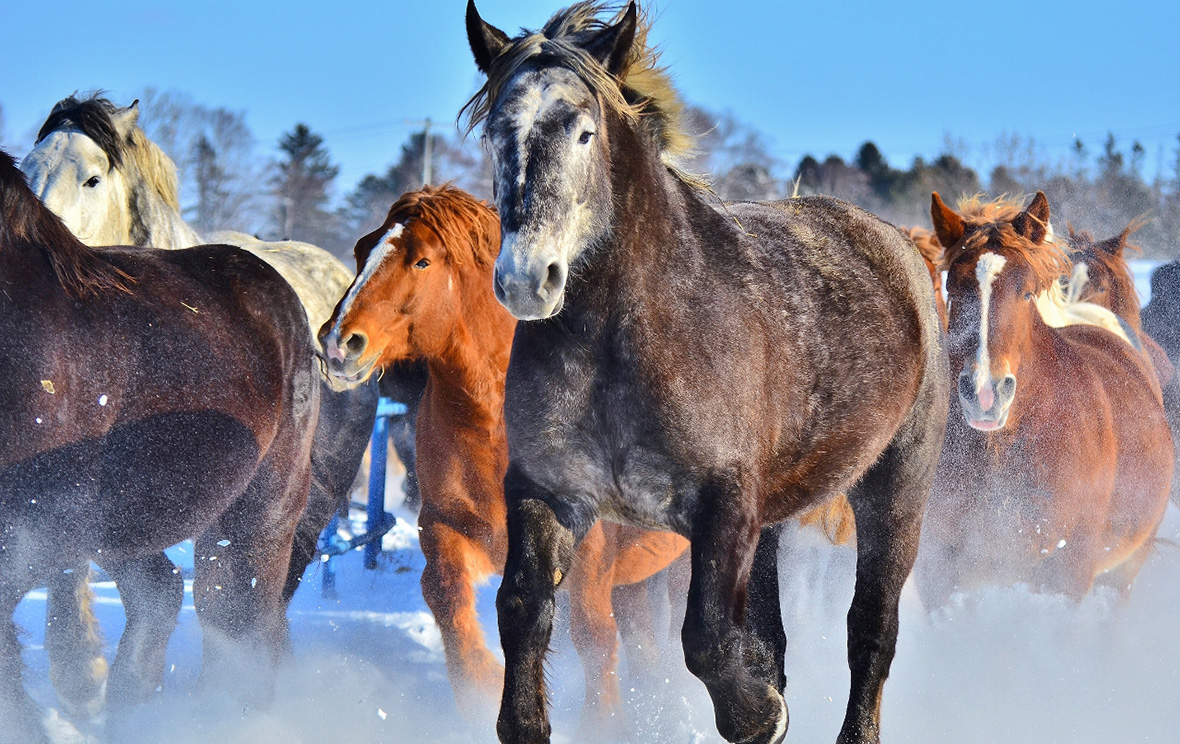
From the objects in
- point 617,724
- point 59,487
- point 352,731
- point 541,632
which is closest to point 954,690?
point 617,724

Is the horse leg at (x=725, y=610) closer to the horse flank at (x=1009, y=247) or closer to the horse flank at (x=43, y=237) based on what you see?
the horse flank at (x=43, y=237)

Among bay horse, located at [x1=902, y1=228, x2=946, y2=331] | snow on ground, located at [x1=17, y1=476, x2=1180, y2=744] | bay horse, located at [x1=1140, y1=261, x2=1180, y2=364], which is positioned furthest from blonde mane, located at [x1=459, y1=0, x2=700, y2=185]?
bay horse, located at [x1=1140, y1=261, x2=1180, y2=364]

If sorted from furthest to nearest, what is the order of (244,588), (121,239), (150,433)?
(121,239), (244,588), (150,433)

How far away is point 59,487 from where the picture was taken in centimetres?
364

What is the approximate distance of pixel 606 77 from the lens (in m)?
2.89

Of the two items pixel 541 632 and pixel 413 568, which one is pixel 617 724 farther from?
pixel 413 568

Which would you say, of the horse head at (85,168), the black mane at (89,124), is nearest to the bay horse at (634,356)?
the horse head at (85,168)

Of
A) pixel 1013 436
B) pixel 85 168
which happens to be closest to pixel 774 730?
pixel 1013 436

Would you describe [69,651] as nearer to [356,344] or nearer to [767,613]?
[356,344]

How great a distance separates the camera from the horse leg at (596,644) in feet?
15.1

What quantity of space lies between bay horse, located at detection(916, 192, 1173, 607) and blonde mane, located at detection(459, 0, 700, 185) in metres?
2.38

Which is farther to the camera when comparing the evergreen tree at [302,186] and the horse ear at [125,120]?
the evergreen tree at [302,186]

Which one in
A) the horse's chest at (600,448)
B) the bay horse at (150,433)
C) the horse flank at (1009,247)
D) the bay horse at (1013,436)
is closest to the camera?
the horse's chest at (600,448)

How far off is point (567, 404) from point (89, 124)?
3885mm
